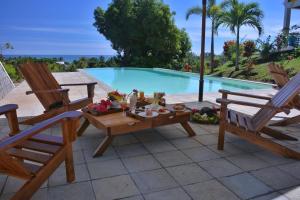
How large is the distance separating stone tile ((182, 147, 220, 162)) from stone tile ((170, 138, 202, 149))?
13 centimetres

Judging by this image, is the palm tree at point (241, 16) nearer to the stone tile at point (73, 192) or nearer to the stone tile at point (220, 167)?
the stone tile at point (220, 167)

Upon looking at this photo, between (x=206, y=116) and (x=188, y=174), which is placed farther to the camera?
(x=206, y=116)

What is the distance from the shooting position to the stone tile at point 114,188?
7.20ft

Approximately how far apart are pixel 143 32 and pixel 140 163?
1738cm

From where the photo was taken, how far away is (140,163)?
281 cm

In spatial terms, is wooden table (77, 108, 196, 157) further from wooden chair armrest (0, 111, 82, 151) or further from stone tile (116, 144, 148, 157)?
wooden chair armrest (0, 111, 82, 151)

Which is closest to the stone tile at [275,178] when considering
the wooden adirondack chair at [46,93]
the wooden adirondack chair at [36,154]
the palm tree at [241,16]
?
the wooden adirondack chair at [36,154]

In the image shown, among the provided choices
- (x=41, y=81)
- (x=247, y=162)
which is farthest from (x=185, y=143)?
(x=41, y=81)

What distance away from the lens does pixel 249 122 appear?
326cm

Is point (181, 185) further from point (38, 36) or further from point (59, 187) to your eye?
point (38, 36)

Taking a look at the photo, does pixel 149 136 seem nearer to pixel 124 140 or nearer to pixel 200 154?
pixel 124 140

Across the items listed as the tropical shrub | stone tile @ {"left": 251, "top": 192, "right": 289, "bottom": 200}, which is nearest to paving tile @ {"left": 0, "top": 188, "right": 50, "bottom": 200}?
stone tile @ {"left": 251, "top": 192, "right": 289, "bottom": 200}

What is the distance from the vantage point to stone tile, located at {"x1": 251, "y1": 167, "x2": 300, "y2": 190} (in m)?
2.37

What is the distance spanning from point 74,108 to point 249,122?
256 cm
